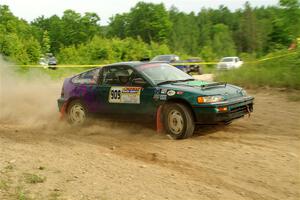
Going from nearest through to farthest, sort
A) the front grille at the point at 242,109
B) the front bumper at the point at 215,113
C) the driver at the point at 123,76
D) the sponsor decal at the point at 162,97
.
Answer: the front bumper at the point at 215,113 < the front grille at the point at 242,109 < the sponsor decal at the point at 162,97 < the driver at the point at 123,76

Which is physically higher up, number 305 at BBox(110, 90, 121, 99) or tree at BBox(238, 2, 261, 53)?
tree at BBox(238, 2, 261, 53)

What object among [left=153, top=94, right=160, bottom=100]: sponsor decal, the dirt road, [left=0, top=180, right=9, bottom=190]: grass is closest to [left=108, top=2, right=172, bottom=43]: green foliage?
the dirt road

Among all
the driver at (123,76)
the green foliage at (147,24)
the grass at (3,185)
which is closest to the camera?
the grass at (3,185)

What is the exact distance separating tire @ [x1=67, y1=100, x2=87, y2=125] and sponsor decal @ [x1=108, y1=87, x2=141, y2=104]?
96cm

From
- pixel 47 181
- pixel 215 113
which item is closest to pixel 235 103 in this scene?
pixel 215 113

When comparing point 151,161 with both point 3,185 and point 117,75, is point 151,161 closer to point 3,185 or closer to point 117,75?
point 3,185

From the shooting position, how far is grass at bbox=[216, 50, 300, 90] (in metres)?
12.3

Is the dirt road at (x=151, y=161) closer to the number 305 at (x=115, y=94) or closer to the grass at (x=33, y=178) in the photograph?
the grass at (x=33, y=178)

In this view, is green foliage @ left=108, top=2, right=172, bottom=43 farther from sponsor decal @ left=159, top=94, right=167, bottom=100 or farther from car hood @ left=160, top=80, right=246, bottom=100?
sponsor decal @ left=159, top=94, right=167, bottom=100

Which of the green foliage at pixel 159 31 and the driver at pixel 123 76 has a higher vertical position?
the green foliage at pixel 159 31

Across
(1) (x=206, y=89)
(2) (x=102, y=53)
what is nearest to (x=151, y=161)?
(1) (x=206, y=89)

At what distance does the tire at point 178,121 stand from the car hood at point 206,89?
0.34m

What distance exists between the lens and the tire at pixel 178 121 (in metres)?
7.43

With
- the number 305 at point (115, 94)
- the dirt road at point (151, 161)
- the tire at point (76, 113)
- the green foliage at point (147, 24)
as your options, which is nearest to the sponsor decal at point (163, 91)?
the dirt road at point (151, 161)
